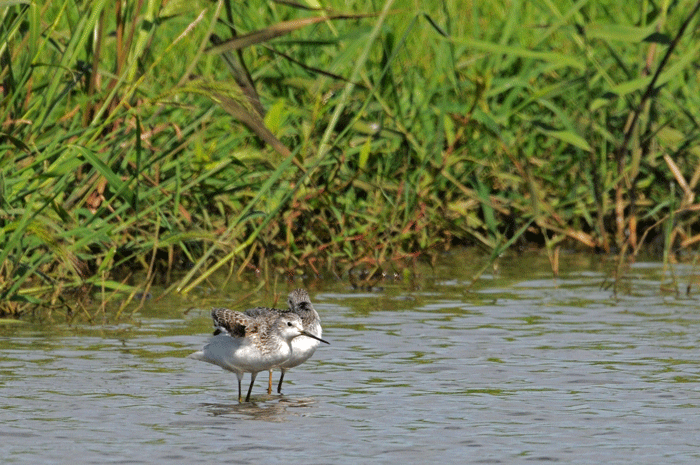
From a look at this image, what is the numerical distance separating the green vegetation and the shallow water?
46cm

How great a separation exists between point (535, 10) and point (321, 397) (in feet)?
27.7

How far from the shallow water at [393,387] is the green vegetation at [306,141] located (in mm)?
463

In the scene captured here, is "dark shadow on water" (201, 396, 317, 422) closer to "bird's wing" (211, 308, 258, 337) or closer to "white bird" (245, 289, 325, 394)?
"white bird" (245, 289, 325, 394)

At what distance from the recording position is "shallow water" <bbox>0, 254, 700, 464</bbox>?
515cm

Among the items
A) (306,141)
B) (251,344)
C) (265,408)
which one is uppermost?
(306,141)

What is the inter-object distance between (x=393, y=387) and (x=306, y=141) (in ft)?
7.25

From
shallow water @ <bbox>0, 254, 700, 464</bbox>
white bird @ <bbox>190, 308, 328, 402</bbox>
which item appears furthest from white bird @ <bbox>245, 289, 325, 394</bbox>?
shallow water @ <bbox>0, 254, 700, 464</bbox>

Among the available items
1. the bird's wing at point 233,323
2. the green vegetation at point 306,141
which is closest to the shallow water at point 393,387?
the bird's wing at point 233,323

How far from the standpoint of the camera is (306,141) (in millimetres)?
8086

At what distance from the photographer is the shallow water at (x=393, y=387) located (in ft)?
16.9

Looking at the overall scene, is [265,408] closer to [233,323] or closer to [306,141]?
[233,323]

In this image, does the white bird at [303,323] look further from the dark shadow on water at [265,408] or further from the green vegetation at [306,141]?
the green vegetation at [306,141]

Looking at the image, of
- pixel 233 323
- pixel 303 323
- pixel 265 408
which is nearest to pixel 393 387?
pixel 303 323

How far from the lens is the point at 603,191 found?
1066cm
